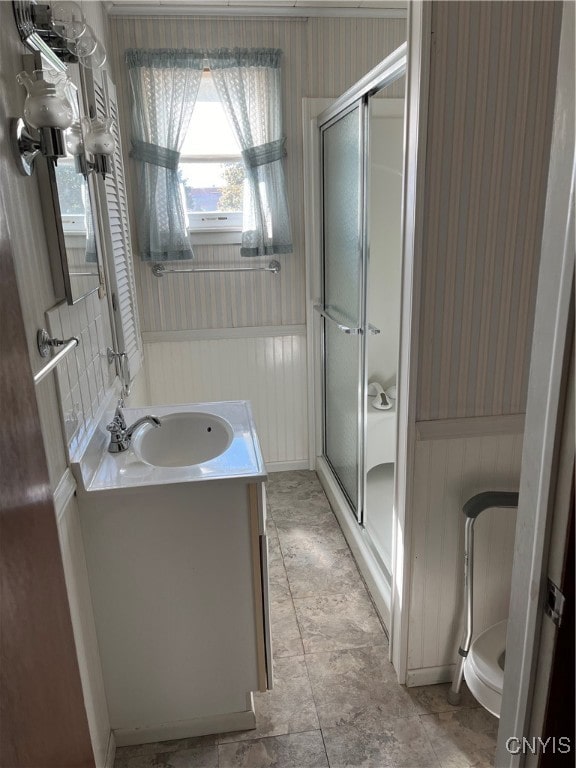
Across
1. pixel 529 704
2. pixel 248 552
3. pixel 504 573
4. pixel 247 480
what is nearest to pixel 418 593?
pixel 504 573

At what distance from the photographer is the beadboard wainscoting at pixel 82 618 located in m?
1.29

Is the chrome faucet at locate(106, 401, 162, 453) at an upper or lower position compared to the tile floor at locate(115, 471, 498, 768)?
upper

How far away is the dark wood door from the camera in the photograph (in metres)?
0.68

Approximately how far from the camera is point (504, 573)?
1.79 metres

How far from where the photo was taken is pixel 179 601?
5.09ft

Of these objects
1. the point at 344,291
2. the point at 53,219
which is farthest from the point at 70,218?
the point at 344,291

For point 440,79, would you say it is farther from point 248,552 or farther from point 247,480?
point 248,552

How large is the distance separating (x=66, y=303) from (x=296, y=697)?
1.39m

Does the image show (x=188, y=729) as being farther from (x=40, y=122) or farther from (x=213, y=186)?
(x=213, y=186)

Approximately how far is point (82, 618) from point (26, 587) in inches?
29.1

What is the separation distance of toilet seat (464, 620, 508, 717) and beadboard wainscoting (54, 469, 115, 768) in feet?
3.16

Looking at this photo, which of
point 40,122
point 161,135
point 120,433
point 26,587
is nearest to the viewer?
point 26,587

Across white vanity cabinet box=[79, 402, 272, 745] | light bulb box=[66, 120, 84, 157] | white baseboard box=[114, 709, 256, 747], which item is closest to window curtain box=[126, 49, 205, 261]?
light bulb box=[66, 120, 84, 157]

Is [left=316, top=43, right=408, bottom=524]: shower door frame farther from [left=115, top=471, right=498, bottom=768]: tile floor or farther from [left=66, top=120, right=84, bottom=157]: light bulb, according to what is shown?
[left=66, top=120, right=84, bottom=157]: light bulb
